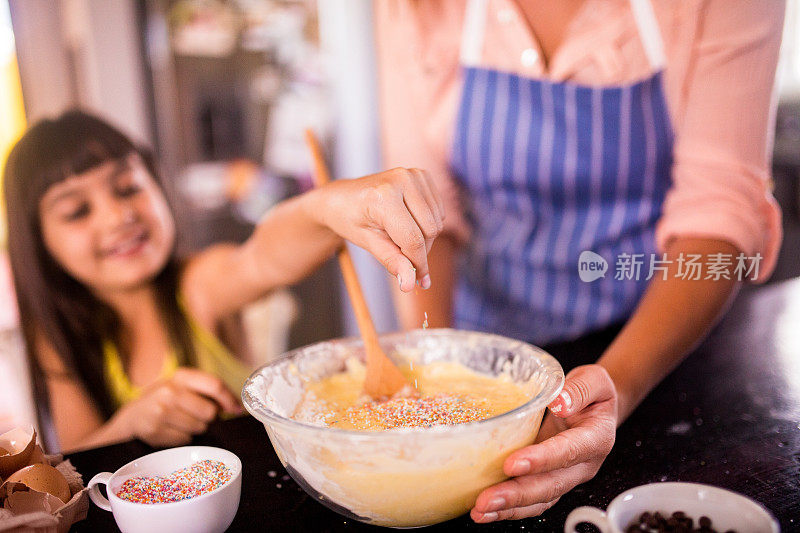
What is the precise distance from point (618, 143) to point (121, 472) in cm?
98

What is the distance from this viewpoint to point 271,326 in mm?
2285

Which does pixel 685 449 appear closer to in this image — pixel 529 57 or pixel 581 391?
pixel 581 391

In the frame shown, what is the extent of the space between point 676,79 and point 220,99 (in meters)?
1.58

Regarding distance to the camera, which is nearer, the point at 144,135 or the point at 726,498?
the point at 726,498

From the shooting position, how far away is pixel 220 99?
216 centimetres

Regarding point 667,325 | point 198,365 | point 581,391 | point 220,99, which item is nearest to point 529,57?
point 667,325

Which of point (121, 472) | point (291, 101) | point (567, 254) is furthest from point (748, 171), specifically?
point (291, 101)

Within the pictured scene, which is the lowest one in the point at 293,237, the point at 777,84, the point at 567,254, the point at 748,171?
the point at 567,254

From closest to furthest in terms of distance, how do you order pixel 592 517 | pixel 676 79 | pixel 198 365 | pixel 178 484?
pixel 592 517, pixel 178 484, pixel 676 79, pixel 198 365

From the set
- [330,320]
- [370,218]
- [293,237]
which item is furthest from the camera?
[330,320]

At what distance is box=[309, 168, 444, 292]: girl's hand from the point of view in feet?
2.28

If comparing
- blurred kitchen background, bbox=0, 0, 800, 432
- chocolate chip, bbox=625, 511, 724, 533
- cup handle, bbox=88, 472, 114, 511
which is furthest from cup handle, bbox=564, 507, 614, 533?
blurred kitchen background, bbox=0, 0, 800, 432

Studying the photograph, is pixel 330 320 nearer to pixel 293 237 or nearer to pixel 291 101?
pixel 291 101

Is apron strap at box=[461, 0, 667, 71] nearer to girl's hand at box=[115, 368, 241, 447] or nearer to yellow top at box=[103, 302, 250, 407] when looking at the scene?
girl's hand at box=[115, 368, 241, 447]
